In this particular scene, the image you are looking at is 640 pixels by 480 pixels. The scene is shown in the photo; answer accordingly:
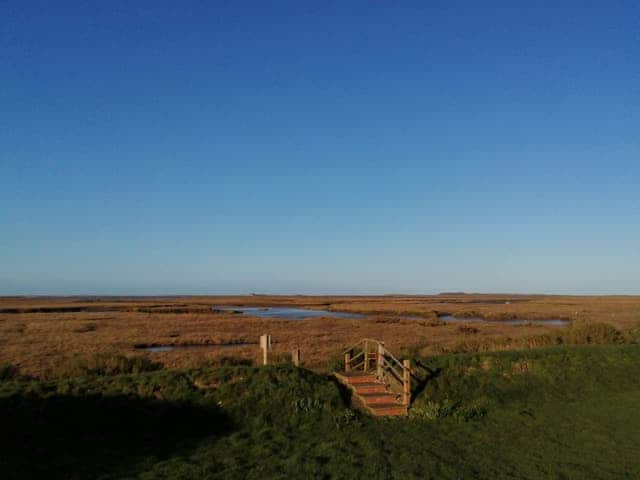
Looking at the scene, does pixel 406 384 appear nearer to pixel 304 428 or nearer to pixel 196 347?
pixel 304 428

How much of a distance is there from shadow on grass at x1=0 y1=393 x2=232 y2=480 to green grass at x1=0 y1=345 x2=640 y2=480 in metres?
0.04

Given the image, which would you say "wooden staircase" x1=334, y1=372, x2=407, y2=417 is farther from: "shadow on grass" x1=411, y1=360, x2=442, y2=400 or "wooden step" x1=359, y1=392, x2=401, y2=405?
"shadow on grass" x1=411, y1=360, x2=442, y2=400

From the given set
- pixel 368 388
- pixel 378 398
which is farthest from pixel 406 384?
pixel 368 388

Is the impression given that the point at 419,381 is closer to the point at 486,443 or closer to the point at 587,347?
the point at 486,443

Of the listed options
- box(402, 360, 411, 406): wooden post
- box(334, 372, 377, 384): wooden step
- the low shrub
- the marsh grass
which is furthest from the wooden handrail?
the low shrub

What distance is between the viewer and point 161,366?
938 inches

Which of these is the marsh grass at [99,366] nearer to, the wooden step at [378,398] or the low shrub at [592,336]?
the wooden step at [378,398]

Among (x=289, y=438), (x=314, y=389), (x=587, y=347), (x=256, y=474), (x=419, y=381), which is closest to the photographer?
(x=256, y=474)

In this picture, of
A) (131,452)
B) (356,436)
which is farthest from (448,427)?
(131,452)

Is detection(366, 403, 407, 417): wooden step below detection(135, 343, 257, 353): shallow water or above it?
above

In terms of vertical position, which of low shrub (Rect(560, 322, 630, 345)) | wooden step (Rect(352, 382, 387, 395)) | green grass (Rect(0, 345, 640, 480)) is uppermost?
low shrub (Rect(560, 322, 630, 345))

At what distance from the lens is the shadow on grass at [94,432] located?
11446 millimetres

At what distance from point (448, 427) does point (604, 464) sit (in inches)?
160

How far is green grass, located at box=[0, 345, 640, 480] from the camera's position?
37.0 feet
